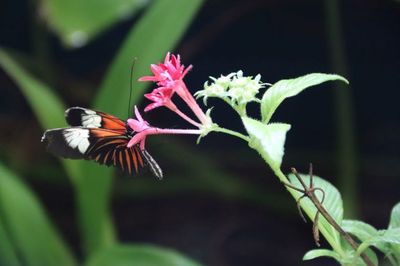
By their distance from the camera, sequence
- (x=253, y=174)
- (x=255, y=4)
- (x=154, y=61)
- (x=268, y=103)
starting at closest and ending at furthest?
(x=268, y=103)
(x=154, y=61)
(x=255, y=4)
(x=253, y=174)

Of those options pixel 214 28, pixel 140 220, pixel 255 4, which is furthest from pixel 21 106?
pixel 255 4

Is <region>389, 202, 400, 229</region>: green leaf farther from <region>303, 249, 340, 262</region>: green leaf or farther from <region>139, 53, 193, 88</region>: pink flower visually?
<region>139, 53, 193, 88</region>: pink flower

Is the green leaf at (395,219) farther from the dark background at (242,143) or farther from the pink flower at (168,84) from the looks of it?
the dark background at (242,143)

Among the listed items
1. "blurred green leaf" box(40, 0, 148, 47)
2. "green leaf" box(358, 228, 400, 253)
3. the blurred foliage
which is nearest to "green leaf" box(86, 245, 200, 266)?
the blurred foliage

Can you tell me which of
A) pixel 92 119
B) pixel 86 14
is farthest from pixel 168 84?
pixel 86 14

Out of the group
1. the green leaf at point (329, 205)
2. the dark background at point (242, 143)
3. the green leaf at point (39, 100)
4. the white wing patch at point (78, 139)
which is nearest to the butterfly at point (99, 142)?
the white wing patch at point (78, 139)

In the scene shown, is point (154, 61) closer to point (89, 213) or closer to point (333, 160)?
point (89, 213)
